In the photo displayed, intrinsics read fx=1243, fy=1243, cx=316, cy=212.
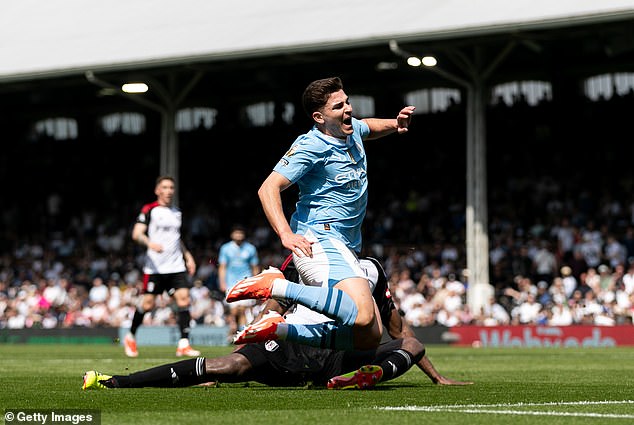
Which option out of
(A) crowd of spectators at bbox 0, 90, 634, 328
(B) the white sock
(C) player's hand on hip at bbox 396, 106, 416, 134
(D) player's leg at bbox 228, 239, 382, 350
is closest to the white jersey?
(C) player's hand on hip at bbox 396, 106, 416, 134

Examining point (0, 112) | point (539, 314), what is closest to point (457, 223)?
point (539, 314)

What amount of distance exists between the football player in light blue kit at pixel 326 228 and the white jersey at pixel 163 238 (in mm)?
8329

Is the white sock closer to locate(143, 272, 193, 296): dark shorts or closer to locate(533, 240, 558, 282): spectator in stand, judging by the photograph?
locate(143, 272, 193, 296): dark shorts

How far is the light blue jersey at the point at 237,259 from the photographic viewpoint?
23.7m

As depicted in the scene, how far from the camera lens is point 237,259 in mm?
23734

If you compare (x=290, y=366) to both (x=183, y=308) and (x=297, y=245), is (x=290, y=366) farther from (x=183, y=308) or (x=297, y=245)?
(x=183, y=308)

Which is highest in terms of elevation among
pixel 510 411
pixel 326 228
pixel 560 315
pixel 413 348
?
pixel 326 228

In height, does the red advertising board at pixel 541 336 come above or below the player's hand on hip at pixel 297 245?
below

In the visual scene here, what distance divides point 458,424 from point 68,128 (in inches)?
1551

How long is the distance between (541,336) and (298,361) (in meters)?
17.0

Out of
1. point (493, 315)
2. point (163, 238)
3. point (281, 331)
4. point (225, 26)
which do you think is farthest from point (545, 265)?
point (281, 331)

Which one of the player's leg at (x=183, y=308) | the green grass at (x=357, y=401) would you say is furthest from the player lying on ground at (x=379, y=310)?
the player's leg at (x=183, y=308)

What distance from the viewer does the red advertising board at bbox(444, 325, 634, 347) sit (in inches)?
965

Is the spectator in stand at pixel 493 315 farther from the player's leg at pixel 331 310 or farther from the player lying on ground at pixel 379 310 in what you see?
the player's leg at pixel 331 310
